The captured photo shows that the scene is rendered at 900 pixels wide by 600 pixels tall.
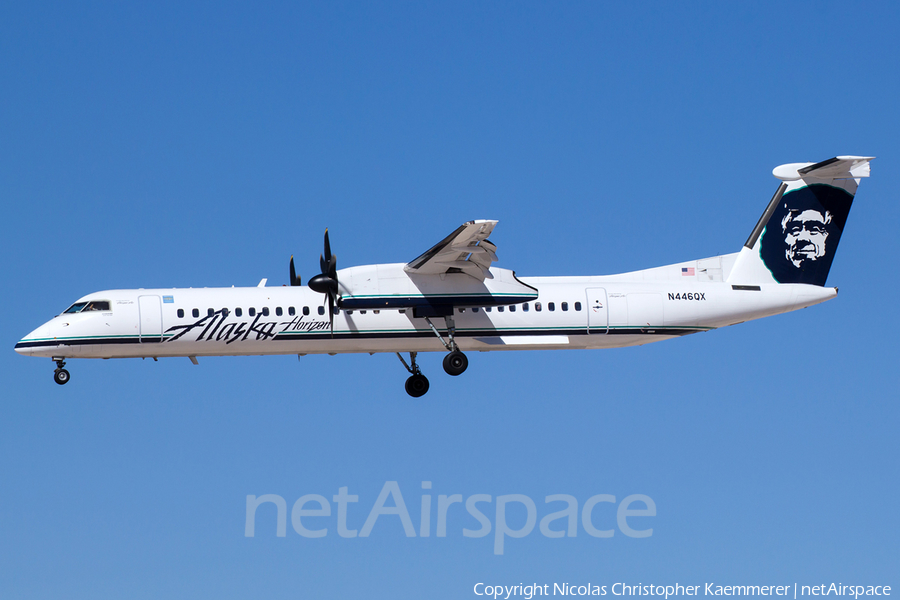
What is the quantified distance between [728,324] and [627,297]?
3070 mm

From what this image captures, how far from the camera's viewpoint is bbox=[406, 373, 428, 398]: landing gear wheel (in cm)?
2627

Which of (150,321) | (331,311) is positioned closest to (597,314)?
(331,311)

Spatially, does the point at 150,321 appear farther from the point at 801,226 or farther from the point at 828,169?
the point at 828,169

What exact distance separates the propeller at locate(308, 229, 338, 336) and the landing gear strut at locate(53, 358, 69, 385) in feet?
21.8

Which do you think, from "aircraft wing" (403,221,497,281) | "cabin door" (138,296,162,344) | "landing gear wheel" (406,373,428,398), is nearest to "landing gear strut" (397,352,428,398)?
"landing gear wheel" (406,373,428,398)

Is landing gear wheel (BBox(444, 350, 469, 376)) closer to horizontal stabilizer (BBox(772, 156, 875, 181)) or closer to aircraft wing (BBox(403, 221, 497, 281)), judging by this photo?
aircraft wing (BBox(403, 221, 497, 281))

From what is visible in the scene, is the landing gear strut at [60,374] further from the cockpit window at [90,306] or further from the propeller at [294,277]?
the propeller at [294,277]

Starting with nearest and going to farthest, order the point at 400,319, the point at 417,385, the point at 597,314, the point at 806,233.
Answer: the point at 400,319 → the point at 597,314 → the point at 417,385 → the point at 806,233

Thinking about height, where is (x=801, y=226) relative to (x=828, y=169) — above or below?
below

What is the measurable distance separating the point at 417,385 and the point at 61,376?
29.8 feet

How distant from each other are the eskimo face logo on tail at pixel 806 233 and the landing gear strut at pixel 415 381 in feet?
32.6

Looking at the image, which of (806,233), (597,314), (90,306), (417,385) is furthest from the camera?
(806,233)

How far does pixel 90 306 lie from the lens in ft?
80.3

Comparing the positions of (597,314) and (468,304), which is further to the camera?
(597,314)
